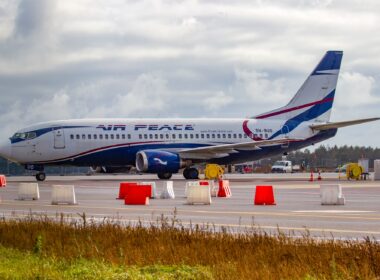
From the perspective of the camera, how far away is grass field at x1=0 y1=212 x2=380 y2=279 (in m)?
13.5

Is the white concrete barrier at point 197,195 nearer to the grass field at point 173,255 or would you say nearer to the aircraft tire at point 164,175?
the grass field at point 173,255

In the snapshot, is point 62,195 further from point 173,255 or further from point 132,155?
point 132,155

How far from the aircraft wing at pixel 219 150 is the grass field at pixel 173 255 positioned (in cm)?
4407

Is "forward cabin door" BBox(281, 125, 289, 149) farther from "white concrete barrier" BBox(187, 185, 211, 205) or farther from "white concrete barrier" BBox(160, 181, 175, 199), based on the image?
"white concrete barrier" BBox(187, 185, 211, 205)

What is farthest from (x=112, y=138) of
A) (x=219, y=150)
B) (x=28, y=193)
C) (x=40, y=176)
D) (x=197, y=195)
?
(x=197, y=195)

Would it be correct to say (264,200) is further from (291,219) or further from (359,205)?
(291,219)

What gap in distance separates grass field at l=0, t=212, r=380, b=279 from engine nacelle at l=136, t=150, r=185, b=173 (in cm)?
4156

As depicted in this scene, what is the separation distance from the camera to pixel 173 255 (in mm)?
15742

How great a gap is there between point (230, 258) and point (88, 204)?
19.2 meters

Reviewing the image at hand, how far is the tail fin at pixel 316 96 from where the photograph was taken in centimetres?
6806

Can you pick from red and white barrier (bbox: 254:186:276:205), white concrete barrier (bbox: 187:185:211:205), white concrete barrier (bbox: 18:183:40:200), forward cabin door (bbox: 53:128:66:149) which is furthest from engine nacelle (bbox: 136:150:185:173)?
red and white barrier (bbox: 254:186:276:205)


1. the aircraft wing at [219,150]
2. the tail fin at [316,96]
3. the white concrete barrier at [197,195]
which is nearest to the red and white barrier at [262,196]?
→ the white concrete barrier at [197,195]

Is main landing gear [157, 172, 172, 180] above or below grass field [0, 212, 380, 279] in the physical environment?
above

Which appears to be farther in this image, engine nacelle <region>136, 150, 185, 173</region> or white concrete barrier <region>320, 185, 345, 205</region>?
engine nacelle <region>136, 150, 185, 173</region>
